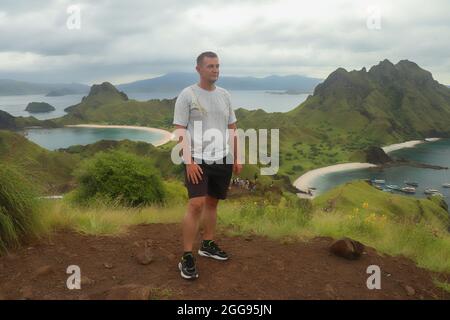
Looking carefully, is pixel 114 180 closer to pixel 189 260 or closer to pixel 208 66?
pixel 189 260

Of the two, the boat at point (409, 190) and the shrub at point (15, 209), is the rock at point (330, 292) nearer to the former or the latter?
the shrub at point (15, 209)

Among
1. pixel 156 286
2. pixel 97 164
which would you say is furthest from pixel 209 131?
pixel 97 164

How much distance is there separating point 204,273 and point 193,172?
1.27 m

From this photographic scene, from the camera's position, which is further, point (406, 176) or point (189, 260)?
point (406, 176)

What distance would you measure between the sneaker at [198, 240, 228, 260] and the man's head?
218 cm

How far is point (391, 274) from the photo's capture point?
17.5 feet

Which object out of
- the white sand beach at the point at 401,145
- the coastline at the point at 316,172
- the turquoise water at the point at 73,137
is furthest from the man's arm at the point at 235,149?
the white sand beach at the point at 401,145

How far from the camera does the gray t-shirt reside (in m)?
4.73

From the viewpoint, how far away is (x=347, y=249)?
571 centimetres

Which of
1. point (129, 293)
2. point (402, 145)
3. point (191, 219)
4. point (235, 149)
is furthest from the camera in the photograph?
point (402, 145)

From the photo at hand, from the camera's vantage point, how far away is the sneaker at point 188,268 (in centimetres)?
468

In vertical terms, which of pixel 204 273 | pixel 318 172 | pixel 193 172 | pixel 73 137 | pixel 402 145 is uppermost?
pixel 193 172

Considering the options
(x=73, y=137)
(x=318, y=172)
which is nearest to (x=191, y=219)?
(x=318, y=172)
